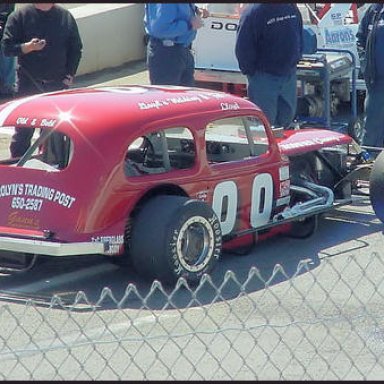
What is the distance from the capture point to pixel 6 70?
1348 cm

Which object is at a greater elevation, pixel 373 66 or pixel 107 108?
pixel 107 108

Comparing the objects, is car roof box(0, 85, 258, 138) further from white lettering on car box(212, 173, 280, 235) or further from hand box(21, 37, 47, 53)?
hand box(21, 37, 47, 53)

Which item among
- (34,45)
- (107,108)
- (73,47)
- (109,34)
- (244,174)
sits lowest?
(109,34)

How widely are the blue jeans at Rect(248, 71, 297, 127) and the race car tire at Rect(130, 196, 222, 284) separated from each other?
132 inches

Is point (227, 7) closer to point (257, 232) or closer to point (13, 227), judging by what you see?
point (257, 232)

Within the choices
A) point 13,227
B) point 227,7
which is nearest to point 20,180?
point 13,227

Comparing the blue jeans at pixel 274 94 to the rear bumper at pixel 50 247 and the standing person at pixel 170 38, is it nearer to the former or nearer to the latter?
the standing person at pixel 170 38

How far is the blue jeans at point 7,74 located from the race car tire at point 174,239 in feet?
19.0

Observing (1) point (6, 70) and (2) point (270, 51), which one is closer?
(2) point (270, 51)

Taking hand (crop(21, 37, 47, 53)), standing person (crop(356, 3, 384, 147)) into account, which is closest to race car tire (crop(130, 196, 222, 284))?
hand (crop(21, 37, 47, 53))

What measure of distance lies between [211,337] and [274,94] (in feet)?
15.6

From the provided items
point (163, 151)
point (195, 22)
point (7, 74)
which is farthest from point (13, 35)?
point (163, 151)

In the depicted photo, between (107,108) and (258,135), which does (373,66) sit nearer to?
(258,135)

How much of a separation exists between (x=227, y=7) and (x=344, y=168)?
4248mm
